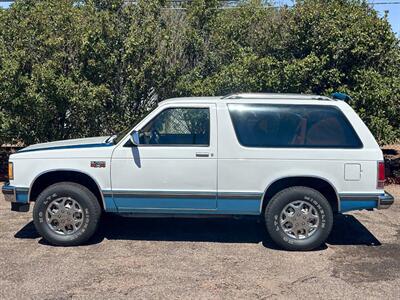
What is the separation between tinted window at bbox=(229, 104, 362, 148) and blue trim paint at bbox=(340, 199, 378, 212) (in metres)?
0.65

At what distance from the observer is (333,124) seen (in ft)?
21.8

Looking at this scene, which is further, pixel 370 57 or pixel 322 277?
pixel 370 57

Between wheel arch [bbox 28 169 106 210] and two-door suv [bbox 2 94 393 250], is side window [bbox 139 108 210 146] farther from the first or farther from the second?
wheel arch [bbox 28 169 106 210]

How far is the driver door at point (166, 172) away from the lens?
6.50m

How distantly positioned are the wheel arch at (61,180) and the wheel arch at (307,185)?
6.48 feet

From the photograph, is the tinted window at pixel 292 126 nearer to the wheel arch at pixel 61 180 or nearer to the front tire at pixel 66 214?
the wheel arch at pixel 61 180

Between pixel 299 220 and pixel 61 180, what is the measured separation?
115 inches

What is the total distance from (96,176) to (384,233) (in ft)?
12.9

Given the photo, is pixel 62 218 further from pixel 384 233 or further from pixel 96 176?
pixel 384 233

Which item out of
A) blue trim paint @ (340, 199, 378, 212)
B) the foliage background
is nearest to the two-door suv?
blue trim paint @ (340, 199, 378, 212)

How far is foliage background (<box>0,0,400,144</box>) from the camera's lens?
9.62m

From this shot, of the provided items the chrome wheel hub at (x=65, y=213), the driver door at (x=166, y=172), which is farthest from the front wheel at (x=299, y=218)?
the chrome wheel hub at (x=65, y=213)

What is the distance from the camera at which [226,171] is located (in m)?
6.50

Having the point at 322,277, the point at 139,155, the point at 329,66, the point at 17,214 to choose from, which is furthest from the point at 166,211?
the point at 329,66
